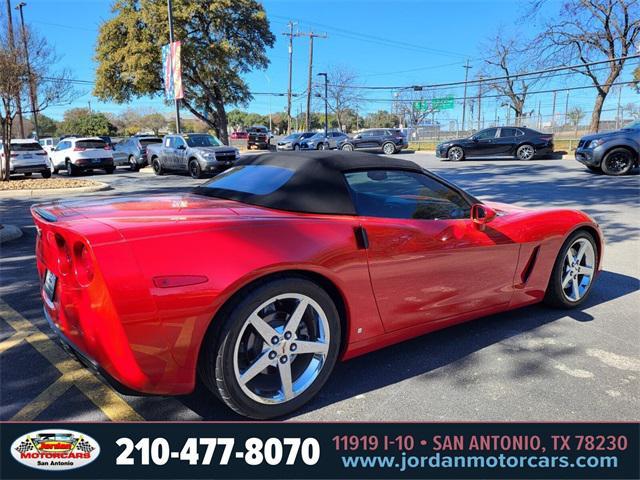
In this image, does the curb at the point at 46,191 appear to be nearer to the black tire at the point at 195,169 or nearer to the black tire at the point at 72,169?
the black tire at the point at 195,169

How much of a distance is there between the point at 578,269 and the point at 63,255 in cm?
381

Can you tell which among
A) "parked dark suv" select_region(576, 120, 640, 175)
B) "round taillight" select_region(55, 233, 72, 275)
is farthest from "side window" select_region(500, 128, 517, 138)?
"round taillight" select_region(55, 233, 72, 275)

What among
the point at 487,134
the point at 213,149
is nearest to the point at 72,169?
the point at 213,149

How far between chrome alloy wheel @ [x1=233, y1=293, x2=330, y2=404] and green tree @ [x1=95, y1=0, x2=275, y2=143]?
91.9 feet

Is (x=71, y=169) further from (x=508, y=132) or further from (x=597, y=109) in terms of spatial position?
(x=597, y=109)

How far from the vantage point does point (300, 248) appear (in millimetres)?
2400

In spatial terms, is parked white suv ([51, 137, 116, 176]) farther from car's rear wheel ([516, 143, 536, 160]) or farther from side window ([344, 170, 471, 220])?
side window ([344, 170, 471, 220])

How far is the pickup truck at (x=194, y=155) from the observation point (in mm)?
15742

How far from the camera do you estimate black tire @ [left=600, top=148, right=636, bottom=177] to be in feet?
42.6

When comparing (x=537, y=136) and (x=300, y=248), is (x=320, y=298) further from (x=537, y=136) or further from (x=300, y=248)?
(x=537, y=136)

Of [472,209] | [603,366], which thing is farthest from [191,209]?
[603,366]

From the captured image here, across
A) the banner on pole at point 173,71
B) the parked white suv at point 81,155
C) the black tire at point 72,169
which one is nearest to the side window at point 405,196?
the banner on pole at point 173,71

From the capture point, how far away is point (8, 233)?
653 cm

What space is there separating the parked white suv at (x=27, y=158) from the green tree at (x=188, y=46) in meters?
12.3
